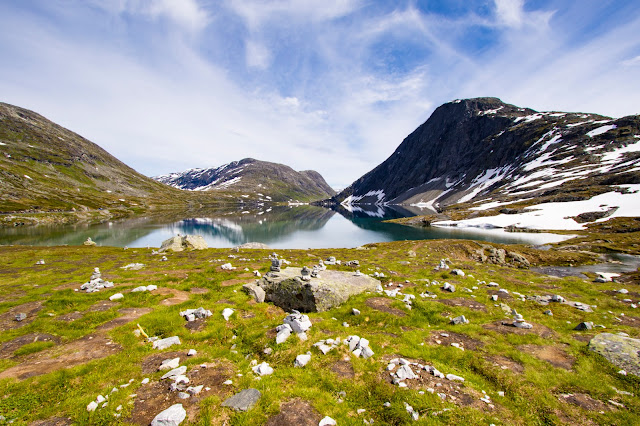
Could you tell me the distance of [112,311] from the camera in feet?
48.6

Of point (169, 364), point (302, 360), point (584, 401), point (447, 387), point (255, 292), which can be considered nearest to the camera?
point (584, 401)

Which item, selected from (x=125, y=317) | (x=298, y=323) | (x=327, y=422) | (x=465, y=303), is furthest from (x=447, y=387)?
(x=125, y=317)

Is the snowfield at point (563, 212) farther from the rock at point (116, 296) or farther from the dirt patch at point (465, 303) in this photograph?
the rock at point (116, 296)

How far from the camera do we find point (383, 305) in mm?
16641

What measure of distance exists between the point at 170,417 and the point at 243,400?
6.48ft

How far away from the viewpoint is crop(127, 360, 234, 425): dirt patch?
740 cm

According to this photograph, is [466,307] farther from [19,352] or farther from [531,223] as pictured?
[531,223]

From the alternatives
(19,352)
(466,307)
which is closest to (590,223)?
(466,307)

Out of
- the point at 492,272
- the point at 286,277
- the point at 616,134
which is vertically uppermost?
the point at 616,134

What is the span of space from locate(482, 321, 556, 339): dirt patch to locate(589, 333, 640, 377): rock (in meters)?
1.75

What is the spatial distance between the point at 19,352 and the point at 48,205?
19900 cm

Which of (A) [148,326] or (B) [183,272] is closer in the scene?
(A) [148,326]

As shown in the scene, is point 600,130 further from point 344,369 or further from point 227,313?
point 227,313

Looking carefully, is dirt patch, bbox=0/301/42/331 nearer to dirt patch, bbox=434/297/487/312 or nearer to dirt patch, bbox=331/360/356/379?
dirt patch, bbox=331/360/356/379
